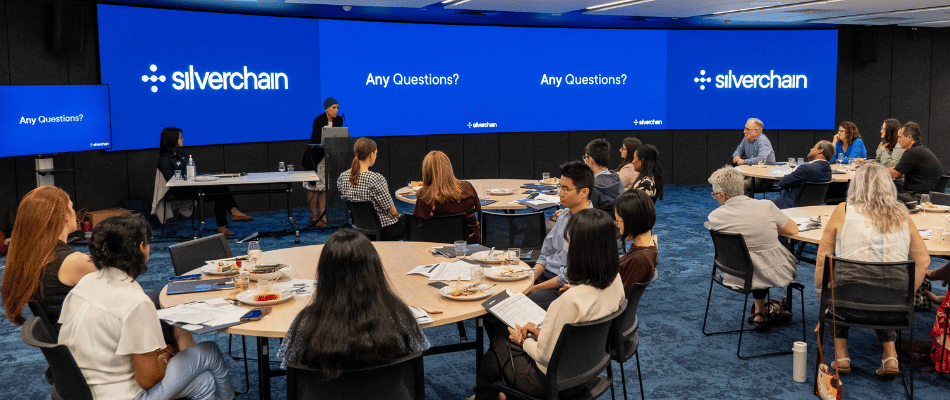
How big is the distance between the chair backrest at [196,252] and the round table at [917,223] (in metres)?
3.53

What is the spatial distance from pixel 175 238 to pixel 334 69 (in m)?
3.59

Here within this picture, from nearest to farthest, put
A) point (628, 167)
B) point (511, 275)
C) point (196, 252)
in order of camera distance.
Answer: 1. point (511, 275)
2. point (196, 252)
3. point (628, 167)

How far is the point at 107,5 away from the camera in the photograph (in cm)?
862

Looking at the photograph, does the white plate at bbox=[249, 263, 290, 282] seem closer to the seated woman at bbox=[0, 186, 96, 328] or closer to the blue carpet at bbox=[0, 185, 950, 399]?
the seated woman at bbox=[0, 186, 96, 328]

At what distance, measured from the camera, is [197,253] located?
13.8 ft

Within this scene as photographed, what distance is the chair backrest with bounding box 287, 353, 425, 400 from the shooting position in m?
2.44

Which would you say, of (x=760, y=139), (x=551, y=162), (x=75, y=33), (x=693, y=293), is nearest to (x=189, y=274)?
(x=693, y=293)

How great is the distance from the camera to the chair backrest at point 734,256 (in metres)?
4.39

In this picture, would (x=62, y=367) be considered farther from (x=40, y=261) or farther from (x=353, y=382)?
(x=353, y=382)

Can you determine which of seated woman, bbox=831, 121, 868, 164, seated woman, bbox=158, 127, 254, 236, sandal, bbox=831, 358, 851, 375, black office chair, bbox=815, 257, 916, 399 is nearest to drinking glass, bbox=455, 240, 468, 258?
black office chair, bbox=815, 257, 916, 399

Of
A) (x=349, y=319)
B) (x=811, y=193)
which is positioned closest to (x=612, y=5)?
(x=811, y=193)

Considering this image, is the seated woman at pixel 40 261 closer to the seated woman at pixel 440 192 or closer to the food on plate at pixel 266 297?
the food on plate at pixel 266 297

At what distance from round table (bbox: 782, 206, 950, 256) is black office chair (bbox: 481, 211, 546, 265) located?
1687mm

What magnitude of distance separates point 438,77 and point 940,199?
7.29m
